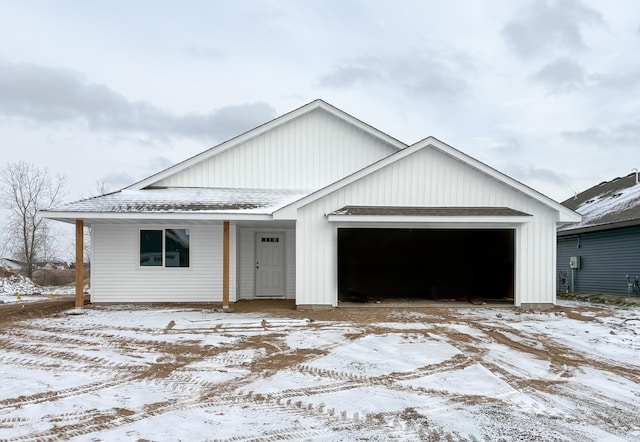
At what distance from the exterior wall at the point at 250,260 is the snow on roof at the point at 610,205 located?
34.5ft

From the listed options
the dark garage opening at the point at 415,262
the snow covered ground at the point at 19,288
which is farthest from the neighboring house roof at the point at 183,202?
the snow covered ground at the point at 19,288

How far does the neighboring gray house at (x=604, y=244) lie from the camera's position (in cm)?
1589

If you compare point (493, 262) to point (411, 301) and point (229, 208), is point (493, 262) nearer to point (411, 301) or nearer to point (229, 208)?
point (411, 301)

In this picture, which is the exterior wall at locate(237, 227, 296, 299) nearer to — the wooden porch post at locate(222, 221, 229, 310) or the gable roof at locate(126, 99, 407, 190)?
the wooden porch post at locate(222, 221, 229, 310)

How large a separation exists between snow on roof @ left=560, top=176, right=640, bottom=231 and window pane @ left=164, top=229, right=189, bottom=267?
1345cm

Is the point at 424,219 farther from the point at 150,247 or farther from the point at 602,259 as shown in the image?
the point at 602,259

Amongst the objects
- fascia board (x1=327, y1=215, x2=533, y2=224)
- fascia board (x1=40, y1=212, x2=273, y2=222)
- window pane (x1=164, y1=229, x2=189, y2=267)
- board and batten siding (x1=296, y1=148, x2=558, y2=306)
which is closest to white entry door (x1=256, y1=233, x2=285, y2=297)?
window pane (x1=164, y1=229, x2=189, y2=267)

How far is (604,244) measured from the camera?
1734cm

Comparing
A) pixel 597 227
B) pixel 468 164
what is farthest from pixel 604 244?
pixel 468 164

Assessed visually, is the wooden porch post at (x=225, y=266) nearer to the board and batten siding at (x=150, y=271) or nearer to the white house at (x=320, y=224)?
the white house at (x=320, y=224)

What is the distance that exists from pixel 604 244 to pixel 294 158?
11.3 m

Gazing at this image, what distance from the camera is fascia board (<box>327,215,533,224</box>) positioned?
12008 millimetres

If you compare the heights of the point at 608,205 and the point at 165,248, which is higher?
the point at 608,205

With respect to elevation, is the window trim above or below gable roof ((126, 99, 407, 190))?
below
